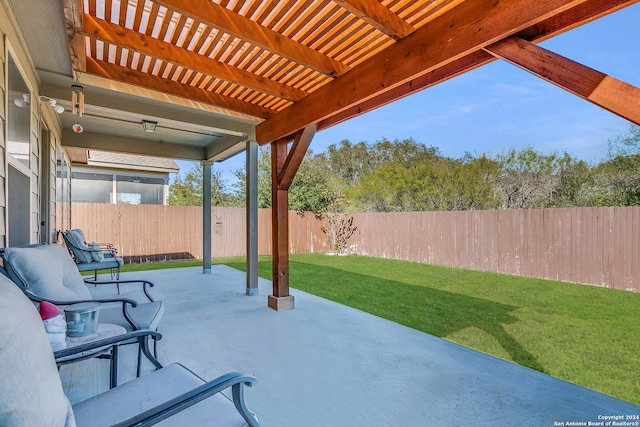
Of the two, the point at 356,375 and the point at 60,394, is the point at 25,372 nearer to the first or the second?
the point at 60,394

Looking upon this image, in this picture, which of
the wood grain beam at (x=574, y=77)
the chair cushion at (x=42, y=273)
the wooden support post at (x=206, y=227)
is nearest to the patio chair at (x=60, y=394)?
the chair cushion at (x=42, y=273)

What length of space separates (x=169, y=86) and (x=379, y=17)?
7.79 feet

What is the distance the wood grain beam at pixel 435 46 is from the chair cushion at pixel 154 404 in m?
2.27

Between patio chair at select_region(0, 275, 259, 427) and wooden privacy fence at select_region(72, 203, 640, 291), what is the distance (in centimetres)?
714

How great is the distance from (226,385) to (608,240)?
7.23 metres

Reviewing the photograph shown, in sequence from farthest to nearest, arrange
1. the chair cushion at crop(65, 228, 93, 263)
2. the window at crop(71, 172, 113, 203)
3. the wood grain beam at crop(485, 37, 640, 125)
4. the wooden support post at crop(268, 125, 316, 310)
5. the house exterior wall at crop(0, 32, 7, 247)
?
the window at crop(71, 172, 113, 203)
the chair cushion at crop(65, 228, 93, 263)
the wooden support post at crop(268, 125, 316, 310)
the house exterior wall at crop(0, 32, 7, 247)
the wood grain beam at crop(485, 37, 640, 125)

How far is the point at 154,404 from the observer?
1.28 meters

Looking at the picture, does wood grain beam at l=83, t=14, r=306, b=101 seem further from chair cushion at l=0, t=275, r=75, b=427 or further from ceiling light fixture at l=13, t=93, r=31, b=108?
chair cushion at l=0, t=275, r=75, b=427

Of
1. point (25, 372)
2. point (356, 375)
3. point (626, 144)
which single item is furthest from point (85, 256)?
point (626, 144)

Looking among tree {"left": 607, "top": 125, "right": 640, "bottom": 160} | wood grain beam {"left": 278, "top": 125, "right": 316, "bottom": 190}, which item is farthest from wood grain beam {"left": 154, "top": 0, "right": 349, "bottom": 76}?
tree {"left": 607, "top": 125, "right": 640, "bottom": 160}

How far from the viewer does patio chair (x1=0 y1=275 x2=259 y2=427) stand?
2.61ft

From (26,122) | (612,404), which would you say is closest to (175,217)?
(26,122)

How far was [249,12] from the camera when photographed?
2.24m

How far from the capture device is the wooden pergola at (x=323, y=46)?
1.71 metres
